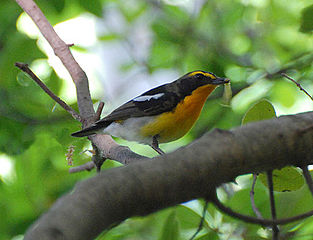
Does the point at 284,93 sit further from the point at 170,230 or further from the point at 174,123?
the point at 170,230

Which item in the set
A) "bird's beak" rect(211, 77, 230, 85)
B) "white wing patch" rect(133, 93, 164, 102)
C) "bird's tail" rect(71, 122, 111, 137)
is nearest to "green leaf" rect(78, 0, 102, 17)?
"white wing patch" rect(133, 93, 164, 102)

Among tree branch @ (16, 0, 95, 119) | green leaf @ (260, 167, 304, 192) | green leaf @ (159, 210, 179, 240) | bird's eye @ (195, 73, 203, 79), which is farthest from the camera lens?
bird's eye @ (195, 73, 203, 79)

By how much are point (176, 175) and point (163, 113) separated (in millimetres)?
3164

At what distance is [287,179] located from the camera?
2.06 metres

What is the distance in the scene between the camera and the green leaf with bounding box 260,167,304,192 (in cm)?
203

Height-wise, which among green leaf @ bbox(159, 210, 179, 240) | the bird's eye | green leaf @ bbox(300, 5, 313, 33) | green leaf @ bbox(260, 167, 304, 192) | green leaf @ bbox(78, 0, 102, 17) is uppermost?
green leaf @ bbox(78, 0, 102, 17)

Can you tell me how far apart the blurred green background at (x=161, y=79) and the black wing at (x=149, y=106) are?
32 cm

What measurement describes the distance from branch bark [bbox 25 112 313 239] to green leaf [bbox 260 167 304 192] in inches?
27.5

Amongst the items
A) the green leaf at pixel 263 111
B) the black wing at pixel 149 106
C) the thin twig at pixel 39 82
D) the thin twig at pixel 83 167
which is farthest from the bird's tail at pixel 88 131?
the green leaf at pixel 263 111

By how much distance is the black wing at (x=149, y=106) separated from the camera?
431cm

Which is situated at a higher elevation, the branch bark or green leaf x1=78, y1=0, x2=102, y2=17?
green leaf x1=78, y1=0, x2=102, y2=17

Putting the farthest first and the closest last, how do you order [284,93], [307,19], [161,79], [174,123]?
1. [161,79]
2. [284,93]
3. [174,123]
4. [307,19]

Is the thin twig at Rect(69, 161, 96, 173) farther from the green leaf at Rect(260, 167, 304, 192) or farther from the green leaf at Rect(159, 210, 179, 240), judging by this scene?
the green leaf at Rect(260, 167, 304, 192)

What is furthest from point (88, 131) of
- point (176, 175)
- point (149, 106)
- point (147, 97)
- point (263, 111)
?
point (176, 175)
